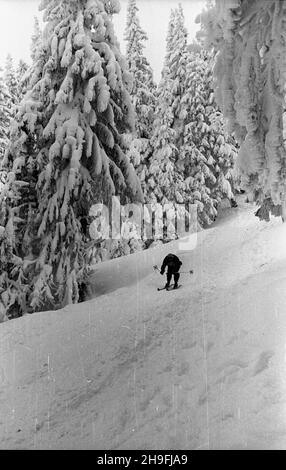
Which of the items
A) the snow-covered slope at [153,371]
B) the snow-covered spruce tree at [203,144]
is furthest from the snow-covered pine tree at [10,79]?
the snow-covered slope at [153,371]

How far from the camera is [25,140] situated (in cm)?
1334

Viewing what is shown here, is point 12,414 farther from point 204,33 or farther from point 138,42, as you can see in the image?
point 138,42

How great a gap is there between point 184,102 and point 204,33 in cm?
2092

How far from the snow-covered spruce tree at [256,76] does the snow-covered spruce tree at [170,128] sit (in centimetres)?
1951

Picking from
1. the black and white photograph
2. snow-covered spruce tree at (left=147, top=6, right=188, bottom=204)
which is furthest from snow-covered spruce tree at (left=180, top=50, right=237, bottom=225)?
snow-covered spruce tree at (left=147, top=6, right=188, bottom=204)

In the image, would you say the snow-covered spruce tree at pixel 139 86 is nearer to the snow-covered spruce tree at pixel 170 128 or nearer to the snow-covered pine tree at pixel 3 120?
the snow-covered spruce tree at pixel 170 128

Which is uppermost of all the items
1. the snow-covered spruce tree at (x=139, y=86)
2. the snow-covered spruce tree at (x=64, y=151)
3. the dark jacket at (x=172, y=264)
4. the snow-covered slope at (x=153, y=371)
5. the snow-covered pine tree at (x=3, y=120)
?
the snow-covered spruce tree at (x=139, y=86)

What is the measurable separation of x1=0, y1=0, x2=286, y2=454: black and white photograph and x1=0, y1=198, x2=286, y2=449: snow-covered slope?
41 mm

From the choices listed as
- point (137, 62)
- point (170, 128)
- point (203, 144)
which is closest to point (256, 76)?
point (170, 128)

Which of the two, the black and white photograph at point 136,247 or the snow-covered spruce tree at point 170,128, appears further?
the snow-covered spruce tree at point 170,128

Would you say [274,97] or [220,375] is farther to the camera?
[220,375]

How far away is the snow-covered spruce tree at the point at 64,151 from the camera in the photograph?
42.0 ft
